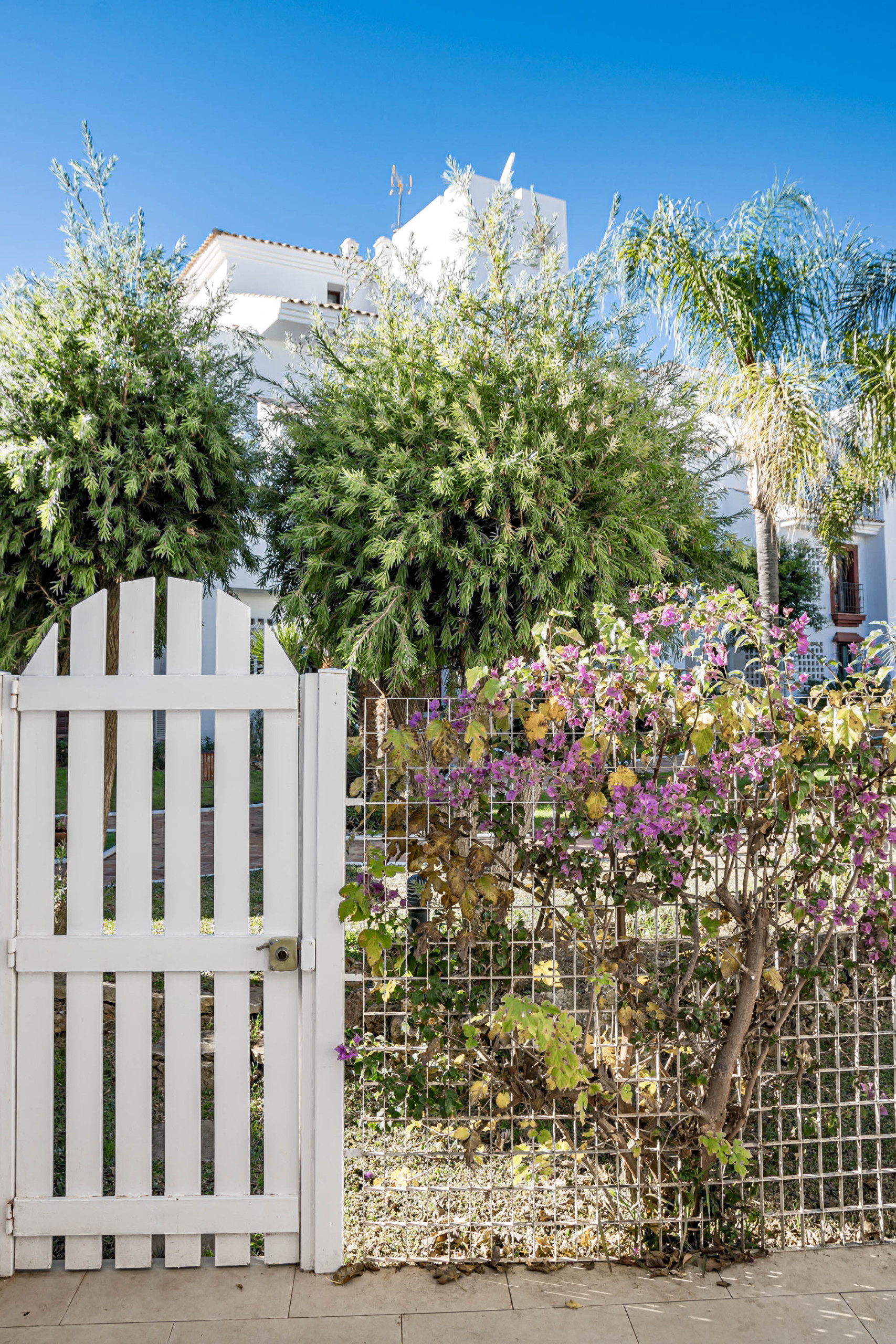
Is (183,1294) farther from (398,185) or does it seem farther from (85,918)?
(398,185)

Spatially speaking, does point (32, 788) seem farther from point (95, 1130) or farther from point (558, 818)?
point (558, 818)

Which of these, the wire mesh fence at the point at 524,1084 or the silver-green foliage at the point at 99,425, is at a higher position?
the silver-green foliage at the point at 99,425

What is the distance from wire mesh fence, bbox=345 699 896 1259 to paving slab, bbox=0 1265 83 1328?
787 millimetres

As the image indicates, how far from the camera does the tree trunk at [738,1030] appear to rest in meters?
2.63

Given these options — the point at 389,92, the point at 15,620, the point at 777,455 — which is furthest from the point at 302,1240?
the point at 389,92

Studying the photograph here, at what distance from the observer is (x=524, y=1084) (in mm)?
2645

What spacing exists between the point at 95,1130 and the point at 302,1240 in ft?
2.18

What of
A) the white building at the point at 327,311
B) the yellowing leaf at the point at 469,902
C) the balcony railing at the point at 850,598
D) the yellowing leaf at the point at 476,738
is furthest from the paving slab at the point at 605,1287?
Result: the balcony railing at the point at 850,598

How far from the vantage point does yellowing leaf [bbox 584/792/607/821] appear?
244 cm

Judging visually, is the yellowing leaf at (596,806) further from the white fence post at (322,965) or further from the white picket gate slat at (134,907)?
the white picket gate slat at (134,907)

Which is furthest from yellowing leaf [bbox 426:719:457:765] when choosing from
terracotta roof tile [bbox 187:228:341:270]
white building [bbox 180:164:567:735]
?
terracotta roof tile [bbox 187:228:341:270]

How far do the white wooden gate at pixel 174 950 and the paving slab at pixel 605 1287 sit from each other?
1.78 ft

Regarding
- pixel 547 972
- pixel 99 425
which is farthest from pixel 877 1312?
pixel 99 425

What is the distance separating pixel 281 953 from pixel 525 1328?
3.76 ft
